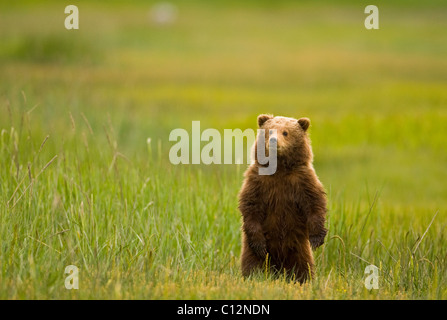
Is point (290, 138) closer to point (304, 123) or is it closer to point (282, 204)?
point (304, 123)

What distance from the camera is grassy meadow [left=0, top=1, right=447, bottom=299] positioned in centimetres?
484

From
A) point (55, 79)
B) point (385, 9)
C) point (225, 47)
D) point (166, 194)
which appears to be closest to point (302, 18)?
point (385, 9)

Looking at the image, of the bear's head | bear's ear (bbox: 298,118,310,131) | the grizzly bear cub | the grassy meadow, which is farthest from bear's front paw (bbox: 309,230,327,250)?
bear's ear (bbox: 298,118,310,131)

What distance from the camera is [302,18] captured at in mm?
→ 41344

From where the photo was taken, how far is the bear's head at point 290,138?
191 inches

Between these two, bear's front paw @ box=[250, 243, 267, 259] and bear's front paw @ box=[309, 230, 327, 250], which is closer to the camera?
bear's front paw @ box=[309, 230, 327, 250]

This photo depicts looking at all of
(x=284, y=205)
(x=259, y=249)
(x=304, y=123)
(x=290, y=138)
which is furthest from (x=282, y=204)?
(x=304, y=123)

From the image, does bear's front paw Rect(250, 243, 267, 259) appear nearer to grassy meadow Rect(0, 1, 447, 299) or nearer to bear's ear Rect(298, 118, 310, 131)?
grassy meadow Rect(0, 1, 447, 299)

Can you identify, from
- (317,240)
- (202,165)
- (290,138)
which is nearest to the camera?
(317,240)

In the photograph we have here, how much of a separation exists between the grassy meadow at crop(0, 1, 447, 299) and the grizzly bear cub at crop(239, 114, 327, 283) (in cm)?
22

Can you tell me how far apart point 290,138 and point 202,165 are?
6017mm

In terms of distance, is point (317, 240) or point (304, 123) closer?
point (317, 240)

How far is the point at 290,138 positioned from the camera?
4.87 metres

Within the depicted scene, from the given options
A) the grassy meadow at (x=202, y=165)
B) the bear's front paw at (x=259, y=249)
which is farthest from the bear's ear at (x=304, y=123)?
the grassy meadow at (x=202, y=165)
